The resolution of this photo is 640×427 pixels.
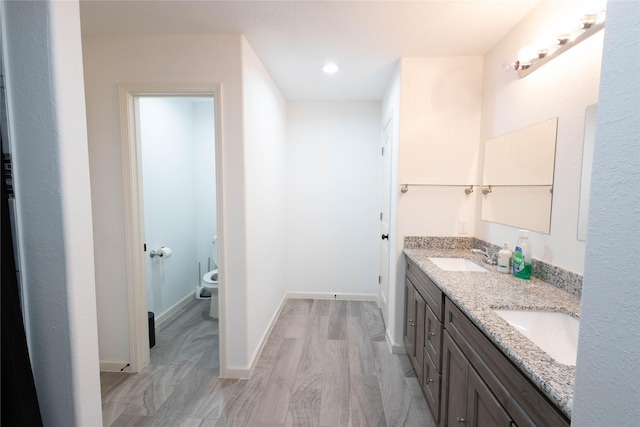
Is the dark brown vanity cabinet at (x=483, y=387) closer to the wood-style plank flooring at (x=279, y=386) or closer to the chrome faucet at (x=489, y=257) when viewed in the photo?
the wood-style plank flooring at (x=279, y=386)

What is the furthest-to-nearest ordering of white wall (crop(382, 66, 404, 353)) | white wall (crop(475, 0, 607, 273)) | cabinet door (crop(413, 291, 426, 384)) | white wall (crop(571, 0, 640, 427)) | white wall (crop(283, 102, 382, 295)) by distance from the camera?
1. white wall (crop(283, 102, 382, 295))
2. white wall (crop(382, 66, 404, 353))
3. cabinet door (crop(413, 291, 426, 384))
4. white wall (crop(475, 0, 607, 273))
5. white wall (crop(571, 0, 640, 427))

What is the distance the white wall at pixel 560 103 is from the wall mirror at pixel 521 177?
1.8 inches

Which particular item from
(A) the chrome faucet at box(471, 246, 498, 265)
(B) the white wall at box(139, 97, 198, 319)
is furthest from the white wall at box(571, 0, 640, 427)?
(B) the white wall at box(139, 97, 198, 319)

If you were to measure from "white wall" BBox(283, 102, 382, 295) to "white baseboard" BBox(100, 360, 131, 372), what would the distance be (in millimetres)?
1861

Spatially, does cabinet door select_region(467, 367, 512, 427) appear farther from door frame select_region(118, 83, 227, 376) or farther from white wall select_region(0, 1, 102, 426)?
door frame select_region(118, 83, 227, 376)

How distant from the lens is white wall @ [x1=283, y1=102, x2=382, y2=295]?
3480 mm

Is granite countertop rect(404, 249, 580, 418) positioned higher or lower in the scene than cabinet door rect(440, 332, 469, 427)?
higher

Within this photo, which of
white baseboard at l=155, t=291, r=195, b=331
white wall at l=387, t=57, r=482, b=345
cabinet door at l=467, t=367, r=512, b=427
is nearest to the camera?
cabinet door at l=467, t=367, r=512, b=427

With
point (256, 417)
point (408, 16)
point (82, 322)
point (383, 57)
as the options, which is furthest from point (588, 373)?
point (383, 57)

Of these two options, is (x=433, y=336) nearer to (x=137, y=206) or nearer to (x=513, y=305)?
(x=513, y=305)

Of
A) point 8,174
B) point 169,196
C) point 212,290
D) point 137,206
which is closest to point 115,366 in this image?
point 212,290

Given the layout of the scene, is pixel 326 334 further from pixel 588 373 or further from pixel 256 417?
pixel 588 373

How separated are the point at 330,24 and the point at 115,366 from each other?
2900 millimetres

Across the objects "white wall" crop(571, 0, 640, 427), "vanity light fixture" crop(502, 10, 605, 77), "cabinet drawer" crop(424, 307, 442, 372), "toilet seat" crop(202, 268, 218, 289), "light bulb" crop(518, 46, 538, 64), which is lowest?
"toilet seat" crop(202, 268, 218, 289)
